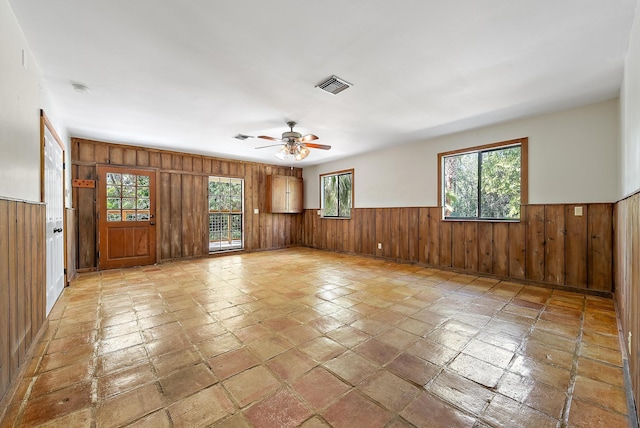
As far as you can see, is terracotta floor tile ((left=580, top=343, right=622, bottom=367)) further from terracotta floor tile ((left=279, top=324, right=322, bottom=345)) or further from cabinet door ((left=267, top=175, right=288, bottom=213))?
cabinet door ((left=267, top=175, right=288, bottom=213))

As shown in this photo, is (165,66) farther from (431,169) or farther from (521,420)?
(431,169)

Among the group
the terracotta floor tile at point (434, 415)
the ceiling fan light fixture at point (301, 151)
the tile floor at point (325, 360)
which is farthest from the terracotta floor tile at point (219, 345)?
the ceiling fan light fixture at point (301, 151)

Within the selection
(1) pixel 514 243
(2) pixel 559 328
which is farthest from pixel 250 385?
(1) pixel 514 243

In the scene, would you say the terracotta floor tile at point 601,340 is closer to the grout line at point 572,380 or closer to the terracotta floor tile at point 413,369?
the grout line at point 572,380

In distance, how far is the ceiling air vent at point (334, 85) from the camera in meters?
2.94

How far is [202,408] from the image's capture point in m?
1.58

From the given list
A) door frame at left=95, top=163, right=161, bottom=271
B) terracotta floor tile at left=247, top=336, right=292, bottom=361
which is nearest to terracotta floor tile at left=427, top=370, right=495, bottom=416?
terracotta floor tile at left=247, top=336, right=292, bottom=361

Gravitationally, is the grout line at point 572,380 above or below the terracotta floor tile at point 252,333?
below

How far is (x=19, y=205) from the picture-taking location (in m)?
1.98

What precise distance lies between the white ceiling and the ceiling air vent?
83 mm

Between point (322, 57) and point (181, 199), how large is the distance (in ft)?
17.4

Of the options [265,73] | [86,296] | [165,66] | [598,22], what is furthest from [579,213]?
[86,296]

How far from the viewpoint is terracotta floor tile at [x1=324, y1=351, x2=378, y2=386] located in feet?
6.15

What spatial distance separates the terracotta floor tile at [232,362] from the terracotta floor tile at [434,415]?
1.15m
